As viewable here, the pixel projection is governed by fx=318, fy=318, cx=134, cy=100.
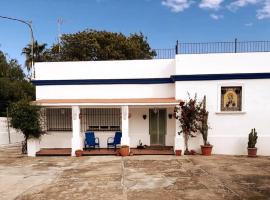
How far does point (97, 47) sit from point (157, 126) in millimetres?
19021

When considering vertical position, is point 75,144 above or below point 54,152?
above

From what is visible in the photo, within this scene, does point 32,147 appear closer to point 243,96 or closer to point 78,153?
point 78,153

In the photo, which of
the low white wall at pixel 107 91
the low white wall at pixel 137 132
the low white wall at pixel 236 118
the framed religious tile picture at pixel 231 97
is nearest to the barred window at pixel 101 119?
the low white wall at pixel 137 132

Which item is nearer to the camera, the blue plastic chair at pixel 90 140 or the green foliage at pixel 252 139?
the green foliage at pixel 252 139

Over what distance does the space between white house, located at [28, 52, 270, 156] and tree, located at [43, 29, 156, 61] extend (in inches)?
642

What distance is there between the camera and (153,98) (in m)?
17.7

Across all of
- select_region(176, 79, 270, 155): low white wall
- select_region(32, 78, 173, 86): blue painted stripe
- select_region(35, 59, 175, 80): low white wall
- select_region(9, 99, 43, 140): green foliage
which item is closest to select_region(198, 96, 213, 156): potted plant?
select_region(176, 79, 270, 155): low white wall

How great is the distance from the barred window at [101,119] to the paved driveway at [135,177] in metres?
2.75

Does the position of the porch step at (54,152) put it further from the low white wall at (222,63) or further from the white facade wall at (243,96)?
the low white wall at (222,63)

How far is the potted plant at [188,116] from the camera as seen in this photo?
15844 millimetres

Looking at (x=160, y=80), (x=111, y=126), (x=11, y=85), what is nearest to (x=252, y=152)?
(x=160, y=80)

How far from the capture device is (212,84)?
16.3 m

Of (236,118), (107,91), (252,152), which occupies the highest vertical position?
(107,91)

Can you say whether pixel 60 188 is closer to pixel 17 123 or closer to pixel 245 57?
pixel 17 123
